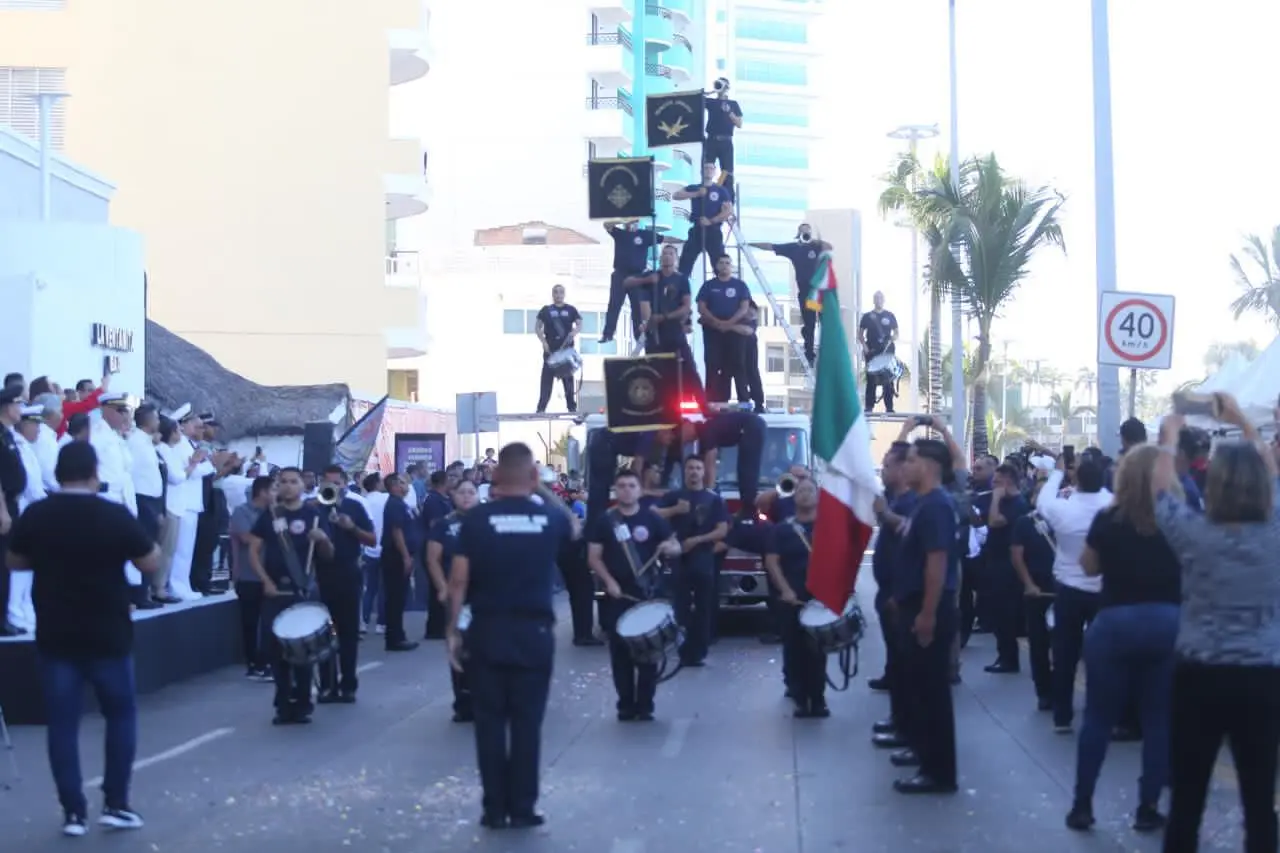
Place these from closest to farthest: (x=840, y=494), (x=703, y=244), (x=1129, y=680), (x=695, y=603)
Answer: (x=1129, y=680) → (x=840, y=494) → (x=695, y=603) → (x=703, y=244)

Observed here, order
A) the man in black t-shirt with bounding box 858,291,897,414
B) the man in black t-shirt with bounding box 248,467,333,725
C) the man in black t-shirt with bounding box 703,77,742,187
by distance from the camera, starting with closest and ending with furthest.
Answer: the man in black t-shirt with bounding box 248,467,333,725
the man in black t-shirt with bounding box 703,77,742,187
the man in black t-shirt with bounding box 858,291,897,414

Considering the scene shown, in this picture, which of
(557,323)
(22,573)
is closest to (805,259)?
(557,323)

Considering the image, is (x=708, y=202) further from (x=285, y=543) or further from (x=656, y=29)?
(x=656, y=29)

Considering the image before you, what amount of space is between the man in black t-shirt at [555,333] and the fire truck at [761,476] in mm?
3170

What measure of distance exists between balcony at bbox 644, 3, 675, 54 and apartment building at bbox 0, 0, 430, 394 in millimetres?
31266

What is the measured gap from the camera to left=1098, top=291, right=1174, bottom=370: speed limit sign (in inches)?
642

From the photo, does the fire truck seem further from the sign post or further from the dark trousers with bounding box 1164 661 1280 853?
the dark trousers with bounding box 1164 661 1280 853

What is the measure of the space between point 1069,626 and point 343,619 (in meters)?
6.10

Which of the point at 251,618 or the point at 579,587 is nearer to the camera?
the point at 251,618

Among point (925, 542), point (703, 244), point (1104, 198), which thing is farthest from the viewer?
point (703, 244)

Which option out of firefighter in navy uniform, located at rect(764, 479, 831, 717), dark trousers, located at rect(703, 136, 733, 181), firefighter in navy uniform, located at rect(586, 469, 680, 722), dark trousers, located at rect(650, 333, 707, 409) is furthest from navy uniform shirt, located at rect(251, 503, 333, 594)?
dark trousers, located at rect(703, 136, 733, 181)

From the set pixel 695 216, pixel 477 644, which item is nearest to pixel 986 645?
pixel 695 216

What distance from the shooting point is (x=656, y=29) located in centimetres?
7581

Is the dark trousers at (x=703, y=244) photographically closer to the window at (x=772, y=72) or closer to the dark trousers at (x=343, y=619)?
the dark trousers at (x=343, y=619)
